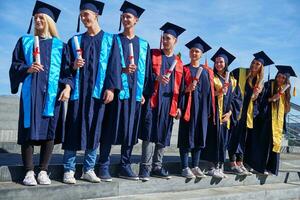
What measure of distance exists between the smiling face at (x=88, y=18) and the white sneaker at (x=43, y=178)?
171 centimetres

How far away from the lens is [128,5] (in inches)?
193

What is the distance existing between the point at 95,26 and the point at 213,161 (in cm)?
265

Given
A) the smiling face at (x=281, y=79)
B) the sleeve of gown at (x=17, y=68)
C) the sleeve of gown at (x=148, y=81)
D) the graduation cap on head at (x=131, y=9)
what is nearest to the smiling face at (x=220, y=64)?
the smiling face at (x=281, y=79)

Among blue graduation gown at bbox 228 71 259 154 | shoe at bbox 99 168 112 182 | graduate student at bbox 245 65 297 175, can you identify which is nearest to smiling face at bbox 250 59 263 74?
blue graduation gown at bbox 228 71 259 154

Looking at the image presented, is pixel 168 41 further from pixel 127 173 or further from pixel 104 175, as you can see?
pixel 104 175

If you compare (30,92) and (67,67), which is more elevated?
(67,67)

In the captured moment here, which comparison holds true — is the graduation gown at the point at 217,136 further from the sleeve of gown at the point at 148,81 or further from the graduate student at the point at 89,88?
the graduate student at the point at 89,88

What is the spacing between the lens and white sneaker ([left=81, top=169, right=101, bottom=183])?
172 inches

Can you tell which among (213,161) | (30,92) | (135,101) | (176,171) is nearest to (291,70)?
(213,161)

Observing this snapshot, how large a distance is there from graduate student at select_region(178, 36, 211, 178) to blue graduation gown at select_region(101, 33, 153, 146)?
2.63 feet

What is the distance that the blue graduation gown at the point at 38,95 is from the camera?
404 cm

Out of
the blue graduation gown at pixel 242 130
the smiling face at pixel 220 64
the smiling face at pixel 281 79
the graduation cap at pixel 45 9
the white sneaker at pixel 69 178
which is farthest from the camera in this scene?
the smiling face at pixel 281 79

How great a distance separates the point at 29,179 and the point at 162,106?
75.2 inches

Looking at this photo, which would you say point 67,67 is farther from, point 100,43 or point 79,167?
point 79,167
